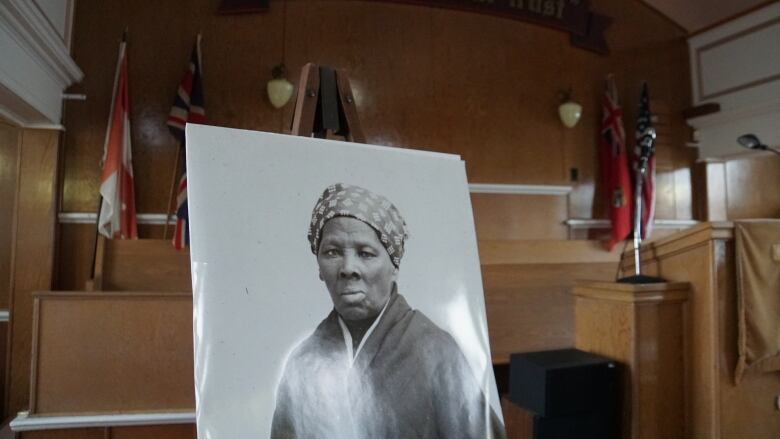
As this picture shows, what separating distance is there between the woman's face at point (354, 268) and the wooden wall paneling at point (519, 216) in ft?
9.64

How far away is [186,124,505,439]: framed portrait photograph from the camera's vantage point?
99cm

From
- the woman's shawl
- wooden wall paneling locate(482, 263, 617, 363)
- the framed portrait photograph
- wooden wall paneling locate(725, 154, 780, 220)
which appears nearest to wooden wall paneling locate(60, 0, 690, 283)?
wooden wall paneling locate(725, 154, 780, 220)

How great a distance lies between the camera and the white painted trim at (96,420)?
213cm

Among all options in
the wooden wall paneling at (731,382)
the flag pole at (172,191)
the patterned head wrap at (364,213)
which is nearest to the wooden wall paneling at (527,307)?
the wooden wall paneling at (731,382)

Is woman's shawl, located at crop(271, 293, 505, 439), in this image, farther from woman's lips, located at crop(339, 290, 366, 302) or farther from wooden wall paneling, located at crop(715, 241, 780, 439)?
wooden wall paneling, located at crop(715, 241, 780, 439)

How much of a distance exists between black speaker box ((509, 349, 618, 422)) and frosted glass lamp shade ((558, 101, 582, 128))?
279 cm

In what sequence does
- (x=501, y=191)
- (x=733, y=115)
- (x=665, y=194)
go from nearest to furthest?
1. (x=501, y=191)
2. (x=733, y=115)
3. (x=665, y=194)

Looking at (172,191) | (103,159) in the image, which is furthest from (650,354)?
(103,159)

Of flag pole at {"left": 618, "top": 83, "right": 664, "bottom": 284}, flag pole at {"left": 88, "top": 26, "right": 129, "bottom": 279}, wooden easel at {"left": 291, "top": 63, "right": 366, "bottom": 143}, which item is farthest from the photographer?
flag pole at {"left": 88, "top": 26, "right": 129, "bottom": 279}

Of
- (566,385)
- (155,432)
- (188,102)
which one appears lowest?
(155,432)

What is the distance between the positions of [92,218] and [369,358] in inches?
117

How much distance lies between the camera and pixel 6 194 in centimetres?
334

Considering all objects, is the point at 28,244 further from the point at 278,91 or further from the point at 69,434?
the point at 278,91

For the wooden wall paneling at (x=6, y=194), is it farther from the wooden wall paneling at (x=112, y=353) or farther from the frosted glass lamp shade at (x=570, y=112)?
the frosted glass lamp shade at (x=570, y=112)
